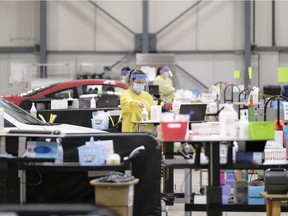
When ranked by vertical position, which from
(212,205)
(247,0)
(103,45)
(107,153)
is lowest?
(212,205)

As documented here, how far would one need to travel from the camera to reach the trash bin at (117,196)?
5868 millimetres

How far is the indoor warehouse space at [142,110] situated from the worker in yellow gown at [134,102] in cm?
2

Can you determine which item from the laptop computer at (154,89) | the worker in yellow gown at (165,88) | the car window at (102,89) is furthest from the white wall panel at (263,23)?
the car window at (102,89)

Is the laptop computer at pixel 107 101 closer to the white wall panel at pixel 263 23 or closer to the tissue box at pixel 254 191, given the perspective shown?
the tissue box at pixel 254 191

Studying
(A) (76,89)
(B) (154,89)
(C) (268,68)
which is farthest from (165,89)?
(C) (268,68)

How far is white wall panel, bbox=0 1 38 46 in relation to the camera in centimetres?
2192

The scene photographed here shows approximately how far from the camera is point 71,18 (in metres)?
21.8

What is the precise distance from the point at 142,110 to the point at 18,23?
45.4 feet

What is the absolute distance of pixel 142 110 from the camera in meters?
9.03

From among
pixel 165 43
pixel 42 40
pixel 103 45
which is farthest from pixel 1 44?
pixel 165 43

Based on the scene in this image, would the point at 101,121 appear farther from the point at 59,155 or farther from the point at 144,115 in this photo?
the point at 59,155

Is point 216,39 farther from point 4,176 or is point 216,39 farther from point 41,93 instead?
point 4,176

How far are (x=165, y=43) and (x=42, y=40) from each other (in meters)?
3.95

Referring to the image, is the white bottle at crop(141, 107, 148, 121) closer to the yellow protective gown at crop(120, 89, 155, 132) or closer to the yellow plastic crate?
the yellow protective gown at crop(120, 89, 155, 132)
